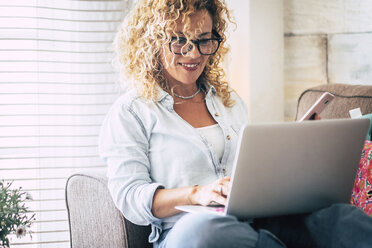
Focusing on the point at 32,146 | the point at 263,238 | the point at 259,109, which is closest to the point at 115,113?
the point at 263,238

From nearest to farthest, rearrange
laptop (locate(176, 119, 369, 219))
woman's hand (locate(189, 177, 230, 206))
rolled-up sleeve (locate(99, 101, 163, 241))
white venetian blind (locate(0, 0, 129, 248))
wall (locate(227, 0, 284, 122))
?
1. laptop (locate(176, 119, 369, 219))
2. woman's hand (locate(189, 177, 230, 206))
3. rolled-up sleeve (locate(99, 101, 163, 241))
4. white venetian blind (locate(0, 0, 129, 248))
5. wall (locate(227, 0, 284, 122))

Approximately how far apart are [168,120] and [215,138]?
17 centimetres

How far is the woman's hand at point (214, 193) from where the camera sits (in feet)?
4.05

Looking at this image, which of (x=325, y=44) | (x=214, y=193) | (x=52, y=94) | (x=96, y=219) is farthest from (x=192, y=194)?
(x=325, y=44)

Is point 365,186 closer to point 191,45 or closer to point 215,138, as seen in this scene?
point 215,138

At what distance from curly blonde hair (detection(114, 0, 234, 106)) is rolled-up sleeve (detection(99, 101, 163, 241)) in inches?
5.2

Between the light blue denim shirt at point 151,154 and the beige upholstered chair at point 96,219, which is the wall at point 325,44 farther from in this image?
the beige upholstered chair at point 96,219

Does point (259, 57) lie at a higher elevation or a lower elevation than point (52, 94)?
higher

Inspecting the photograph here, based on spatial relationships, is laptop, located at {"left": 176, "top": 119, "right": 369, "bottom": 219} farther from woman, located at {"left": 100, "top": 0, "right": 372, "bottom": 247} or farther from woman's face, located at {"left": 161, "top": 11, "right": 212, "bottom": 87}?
woman's face, located at {"left": 161, "top": 11, "right": 212, "bottom": 87}

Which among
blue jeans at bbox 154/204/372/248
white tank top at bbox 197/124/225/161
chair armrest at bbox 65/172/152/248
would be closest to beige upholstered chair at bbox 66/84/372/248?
chair armrest at bbox 65/172/152/248

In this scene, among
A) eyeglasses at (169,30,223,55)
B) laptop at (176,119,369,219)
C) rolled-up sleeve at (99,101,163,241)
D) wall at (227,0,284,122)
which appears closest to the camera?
laptop at (176,119,369,219)

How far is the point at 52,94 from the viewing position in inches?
89.3

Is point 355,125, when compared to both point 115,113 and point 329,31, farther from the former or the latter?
point 329,31

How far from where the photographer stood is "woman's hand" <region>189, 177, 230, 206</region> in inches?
48.6
